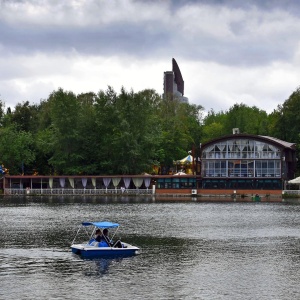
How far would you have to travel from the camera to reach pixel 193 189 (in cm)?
14588

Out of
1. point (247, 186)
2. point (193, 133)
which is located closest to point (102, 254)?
point (247, 186)

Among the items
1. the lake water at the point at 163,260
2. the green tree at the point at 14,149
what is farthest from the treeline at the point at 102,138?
the lake water at the point at 163,260

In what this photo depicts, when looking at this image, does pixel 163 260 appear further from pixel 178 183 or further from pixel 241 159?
pixel 178 183

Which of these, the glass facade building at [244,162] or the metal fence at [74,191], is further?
the metal fence at [74,191]

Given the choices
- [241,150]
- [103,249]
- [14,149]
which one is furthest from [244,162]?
[103,249]

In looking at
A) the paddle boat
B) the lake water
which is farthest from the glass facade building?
the paddle boat

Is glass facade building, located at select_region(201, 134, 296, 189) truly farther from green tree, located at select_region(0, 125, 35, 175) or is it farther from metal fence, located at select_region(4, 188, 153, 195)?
green tree, located at select_region(0, 125, 35, 175)

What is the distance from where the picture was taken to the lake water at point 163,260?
41.3 m

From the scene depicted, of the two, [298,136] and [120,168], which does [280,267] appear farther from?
[298,136]

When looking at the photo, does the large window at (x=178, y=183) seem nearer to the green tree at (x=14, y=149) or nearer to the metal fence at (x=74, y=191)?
the metal fence at (x=74, y=191)

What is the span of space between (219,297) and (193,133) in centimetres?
14654

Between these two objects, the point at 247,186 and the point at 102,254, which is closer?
the point at 102,254

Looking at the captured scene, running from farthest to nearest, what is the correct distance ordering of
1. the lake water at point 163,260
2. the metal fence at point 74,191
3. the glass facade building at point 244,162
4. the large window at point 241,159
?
the metal fence at point 74,191, the large window at point 241,159, the glass facade building at point 244,162, the lake water at point 163,260

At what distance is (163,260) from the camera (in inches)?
2042
